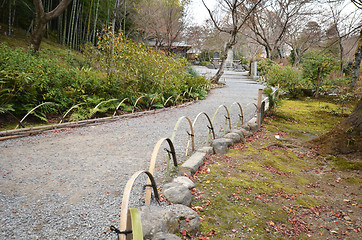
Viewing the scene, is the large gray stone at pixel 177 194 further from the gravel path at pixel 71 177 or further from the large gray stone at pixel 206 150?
the large gray stone at pixel 206 150

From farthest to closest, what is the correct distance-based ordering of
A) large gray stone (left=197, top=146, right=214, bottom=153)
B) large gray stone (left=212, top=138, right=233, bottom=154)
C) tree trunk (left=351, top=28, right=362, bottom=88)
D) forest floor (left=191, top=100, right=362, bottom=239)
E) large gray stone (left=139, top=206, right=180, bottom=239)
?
1. tree trunk (left=351, top=28, right=362, bottom=88)
2. large gray stone (left=212, top=138, right=233, bottom=154)
3. large gray stone (left=197, top=146, right=214, bottom=153)
4. forest floor (left=191, top=100, right=362, bottom=239)
5. large gray stone (left=139, top=206, right=180, bottom=239)

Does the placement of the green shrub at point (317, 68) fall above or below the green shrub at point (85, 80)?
above

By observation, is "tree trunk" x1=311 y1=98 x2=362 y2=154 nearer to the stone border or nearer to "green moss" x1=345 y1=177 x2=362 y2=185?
"green moss" x1=345 y1=177 x2=362 y2=185

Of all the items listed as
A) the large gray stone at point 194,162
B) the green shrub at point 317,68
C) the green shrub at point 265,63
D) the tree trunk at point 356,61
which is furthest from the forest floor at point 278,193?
the green shrub at point 265,63

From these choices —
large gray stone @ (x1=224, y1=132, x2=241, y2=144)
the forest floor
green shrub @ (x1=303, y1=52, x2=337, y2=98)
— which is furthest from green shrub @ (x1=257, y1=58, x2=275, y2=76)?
the forest floor

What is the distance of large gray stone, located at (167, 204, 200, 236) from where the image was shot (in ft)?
7.46

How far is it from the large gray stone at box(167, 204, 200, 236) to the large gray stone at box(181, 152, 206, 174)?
102 cm

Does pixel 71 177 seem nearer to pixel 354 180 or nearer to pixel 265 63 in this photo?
pixel 354 180

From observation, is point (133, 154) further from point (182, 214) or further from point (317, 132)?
point (317, 132)

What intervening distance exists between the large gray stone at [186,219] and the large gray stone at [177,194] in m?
0.18

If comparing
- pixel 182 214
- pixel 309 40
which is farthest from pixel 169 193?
pixel 309 40

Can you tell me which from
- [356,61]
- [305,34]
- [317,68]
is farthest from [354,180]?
[305,34]

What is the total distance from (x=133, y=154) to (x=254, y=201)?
203 centimetres

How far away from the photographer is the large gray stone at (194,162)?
343 cm
